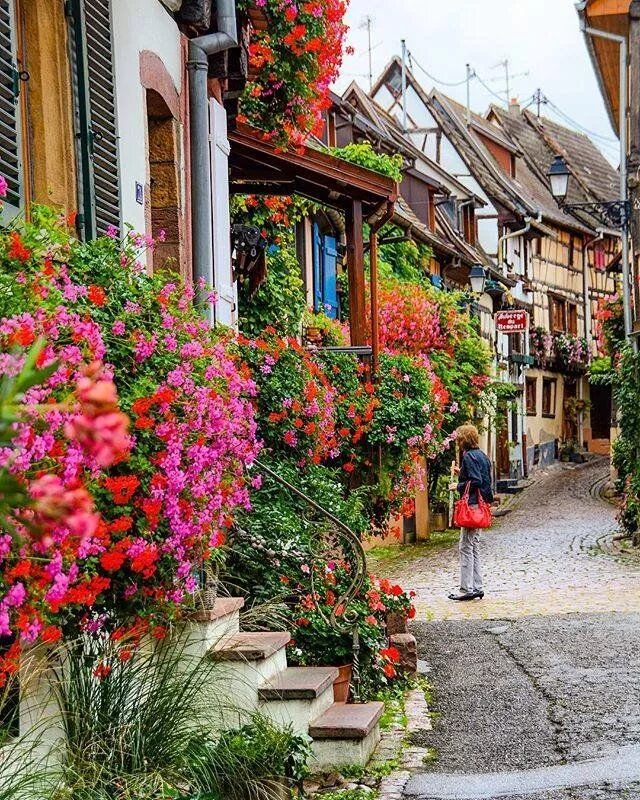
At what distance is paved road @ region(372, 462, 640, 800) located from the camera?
655cm

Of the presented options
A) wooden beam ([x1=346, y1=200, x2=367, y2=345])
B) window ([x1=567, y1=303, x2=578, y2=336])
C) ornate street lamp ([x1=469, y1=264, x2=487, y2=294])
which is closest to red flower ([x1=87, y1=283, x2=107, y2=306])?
wooden beam ([x1=346, y1=200, x2=367, y2=345])

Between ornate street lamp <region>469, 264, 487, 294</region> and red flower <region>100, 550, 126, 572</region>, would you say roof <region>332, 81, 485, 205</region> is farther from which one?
red flower <region>100, 550, 126, 572</region>

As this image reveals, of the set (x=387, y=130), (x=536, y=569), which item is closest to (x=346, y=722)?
(x=536, y=569)

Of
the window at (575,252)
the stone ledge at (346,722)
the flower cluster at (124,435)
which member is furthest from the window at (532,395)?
the flower cluster at (124,435)

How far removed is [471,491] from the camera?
46.0 feet

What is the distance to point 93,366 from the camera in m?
1.61

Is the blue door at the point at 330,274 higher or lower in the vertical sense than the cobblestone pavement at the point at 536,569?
higher

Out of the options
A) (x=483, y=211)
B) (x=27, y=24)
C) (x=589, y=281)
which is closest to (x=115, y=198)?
(x=27, y=24)

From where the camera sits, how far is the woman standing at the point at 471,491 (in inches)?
548

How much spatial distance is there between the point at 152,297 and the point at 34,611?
5.73 ft

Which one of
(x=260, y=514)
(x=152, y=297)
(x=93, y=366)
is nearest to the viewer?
(x=93, y=366)

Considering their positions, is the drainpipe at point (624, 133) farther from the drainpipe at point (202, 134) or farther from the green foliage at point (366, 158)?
the drainpipe at point (202, 134)

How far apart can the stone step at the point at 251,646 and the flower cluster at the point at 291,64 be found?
4655 millimetres

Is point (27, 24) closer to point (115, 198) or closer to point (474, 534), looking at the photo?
point (115, 198)
